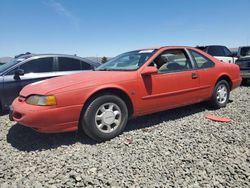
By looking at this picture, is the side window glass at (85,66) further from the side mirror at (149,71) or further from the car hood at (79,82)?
the side mirror at (149,71)

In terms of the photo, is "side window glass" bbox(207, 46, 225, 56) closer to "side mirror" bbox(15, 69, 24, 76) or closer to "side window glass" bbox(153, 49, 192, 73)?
"side window glass" bbox(153, 49, 192, 73)

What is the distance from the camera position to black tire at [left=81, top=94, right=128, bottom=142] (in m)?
3.24

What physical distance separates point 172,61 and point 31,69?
3392 mm

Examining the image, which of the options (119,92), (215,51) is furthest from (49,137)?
(215,51)

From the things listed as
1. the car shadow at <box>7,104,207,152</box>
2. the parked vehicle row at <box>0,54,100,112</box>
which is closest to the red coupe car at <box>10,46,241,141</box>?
the car shadow at <box>7,104,207,152</box>

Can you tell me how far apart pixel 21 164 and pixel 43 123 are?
575 millimetres

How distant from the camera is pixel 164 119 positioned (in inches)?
173

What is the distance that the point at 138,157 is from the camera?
286 centimetres

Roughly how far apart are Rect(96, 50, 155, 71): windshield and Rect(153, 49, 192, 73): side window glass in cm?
23

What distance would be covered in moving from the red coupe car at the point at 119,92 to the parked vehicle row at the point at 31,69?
1.60 metres

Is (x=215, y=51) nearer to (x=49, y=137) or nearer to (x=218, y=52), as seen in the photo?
(x=218, y=52)

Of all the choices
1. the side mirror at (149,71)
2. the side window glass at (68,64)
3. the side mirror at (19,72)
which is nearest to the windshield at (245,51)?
the side window glass at (68,64)

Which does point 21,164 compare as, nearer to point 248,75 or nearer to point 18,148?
point 18,148

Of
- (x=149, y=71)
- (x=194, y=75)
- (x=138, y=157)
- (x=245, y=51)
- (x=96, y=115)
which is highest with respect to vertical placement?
(x=245, y=51)
